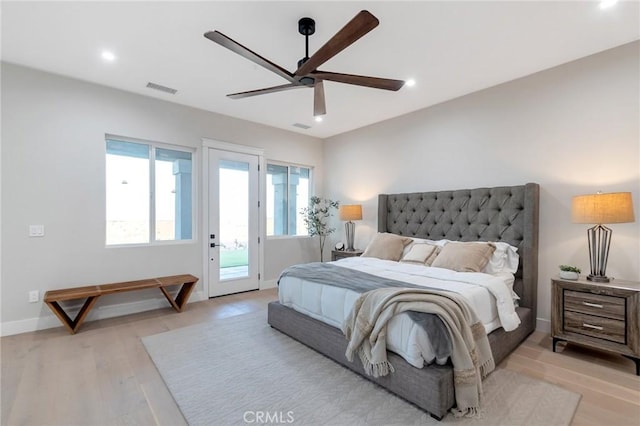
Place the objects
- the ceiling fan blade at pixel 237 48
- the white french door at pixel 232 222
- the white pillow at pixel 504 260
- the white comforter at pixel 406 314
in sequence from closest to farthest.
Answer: the ceiling fan blade at pixel 237 48, the white comforter at pixel 406 314, the white pillow at pixel 504 260, the white french door at pixel 232 222

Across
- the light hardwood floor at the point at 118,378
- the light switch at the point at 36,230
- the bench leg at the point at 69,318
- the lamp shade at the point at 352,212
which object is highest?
the lamp shade at the point at 352,212

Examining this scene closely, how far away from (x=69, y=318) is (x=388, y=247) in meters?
3.89

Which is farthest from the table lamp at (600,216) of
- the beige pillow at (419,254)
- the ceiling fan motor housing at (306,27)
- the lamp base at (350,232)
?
the lamp base at (350,232)

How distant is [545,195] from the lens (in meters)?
3.32

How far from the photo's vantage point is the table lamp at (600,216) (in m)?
2.52

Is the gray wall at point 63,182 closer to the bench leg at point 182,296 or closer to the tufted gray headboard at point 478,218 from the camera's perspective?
the bench leg at point 182,296

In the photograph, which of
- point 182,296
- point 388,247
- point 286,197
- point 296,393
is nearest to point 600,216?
point 388,247

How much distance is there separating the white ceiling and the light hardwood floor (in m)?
2.89

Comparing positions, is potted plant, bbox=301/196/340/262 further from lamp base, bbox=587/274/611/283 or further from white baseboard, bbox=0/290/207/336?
lamp base, bbox=587/274/611/283

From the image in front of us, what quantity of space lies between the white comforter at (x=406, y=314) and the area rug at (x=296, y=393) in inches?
14.0

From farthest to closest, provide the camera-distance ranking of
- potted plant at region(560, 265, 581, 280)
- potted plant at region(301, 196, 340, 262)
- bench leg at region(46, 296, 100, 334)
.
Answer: potted plant at region(301, 196, 340, 262)
bench leg at region(46, 296, 100, 334)
potted plant at region(560, 265, 581, 280)

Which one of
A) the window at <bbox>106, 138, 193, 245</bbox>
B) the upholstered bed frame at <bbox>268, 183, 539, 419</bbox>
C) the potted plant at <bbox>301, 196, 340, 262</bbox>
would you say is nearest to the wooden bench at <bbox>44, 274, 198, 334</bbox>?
the window at <bbox>106, 138, 193, 245</bbox>

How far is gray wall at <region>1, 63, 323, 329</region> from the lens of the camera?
127 inches

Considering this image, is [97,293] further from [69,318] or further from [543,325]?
[543,325]
